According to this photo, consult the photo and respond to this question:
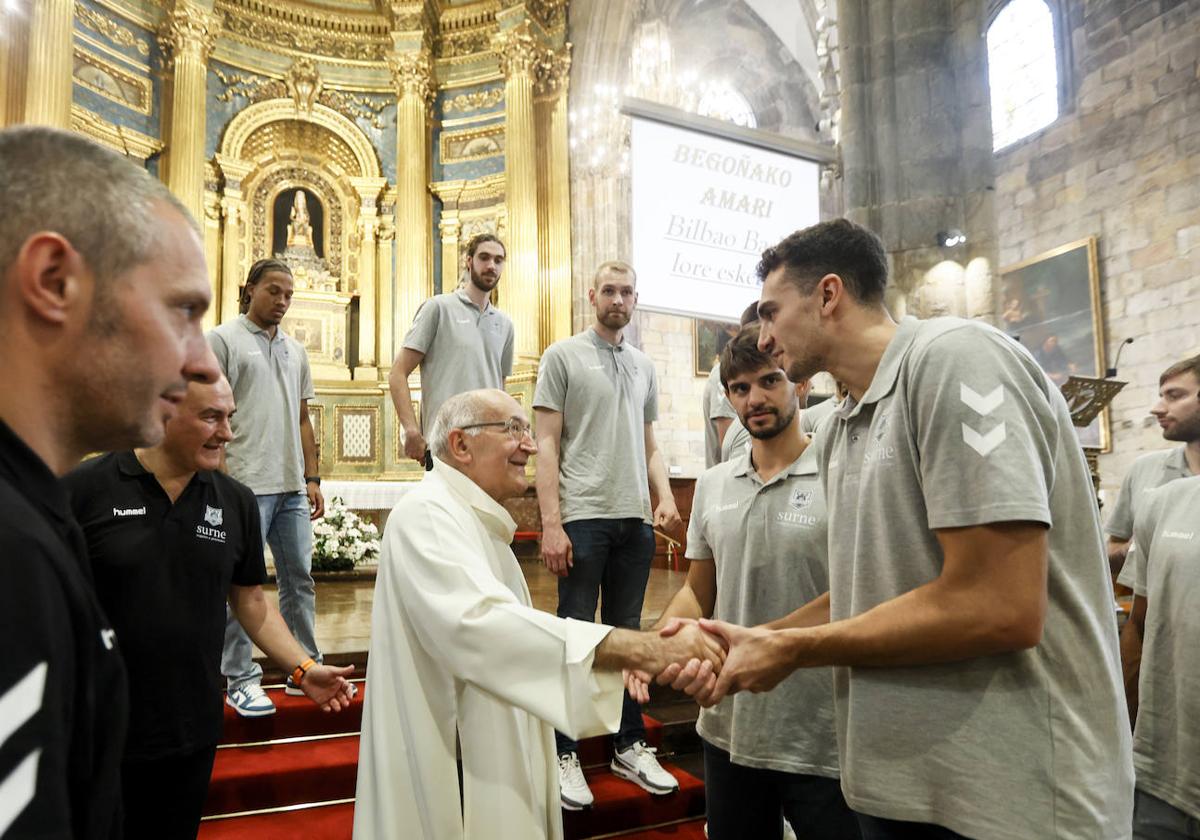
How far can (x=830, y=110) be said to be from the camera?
9344mm

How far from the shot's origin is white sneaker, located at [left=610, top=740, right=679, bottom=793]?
360cm

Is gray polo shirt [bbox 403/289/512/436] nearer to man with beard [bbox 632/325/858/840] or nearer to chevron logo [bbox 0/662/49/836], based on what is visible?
man with beard [bbox 632/325/858/840]

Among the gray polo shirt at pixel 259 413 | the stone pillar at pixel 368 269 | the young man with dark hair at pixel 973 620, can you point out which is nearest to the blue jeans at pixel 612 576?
the gray polo shirt at pixel 259 413

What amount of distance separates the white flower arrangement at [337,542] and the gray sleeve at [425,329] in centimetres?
437

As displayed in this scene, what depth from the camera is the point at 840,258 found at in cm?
178

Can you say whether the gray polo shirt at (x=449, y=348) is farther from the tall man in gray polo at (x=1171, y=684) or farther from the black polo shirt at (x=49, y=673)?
the black polo shirt at (x=49, y=673)

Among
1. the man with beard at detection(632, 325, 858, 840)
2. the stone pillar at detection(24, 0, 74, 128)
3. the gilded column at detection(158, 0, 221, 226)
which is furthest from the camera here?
the gilded column at detection(158, 0, 221, 226)

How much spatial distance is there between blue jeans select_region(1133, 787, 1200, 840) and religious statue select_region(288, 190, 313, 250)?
47.8 ft

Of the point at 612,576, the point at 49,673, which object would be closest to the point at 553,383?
the point at 612,576

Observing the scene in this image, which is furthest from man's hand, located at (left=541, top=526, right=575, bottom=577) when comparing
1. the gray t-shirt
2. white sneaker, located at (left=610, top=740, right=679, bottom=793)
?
the gray t-shirt

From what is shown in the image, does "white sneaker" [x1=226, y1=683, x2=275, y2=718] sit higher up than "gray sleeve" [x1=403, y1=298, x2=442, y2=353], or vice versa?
"gray sleeve" [x1=403, y1=298, x2=442, y2=353]

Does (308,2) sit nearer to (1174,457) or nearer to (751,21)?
(751,21)

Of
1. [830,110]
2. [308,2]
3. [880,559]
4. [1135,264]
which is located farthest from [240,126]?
[880,559]

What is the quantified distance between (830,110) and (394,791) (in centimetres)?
900
